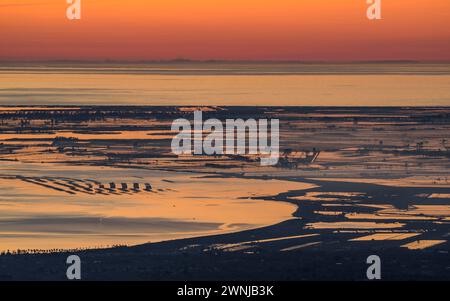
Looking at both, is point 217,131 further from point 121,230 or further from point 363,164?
point 121,230

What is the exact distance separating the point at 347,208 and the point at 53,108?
94.0 ft

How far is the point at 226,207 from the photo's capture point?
65.3 ft

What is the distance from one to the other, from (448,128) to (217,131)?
22.9 ft

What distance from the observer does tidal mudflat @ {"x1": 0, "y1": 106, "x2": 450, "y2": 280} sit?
15.4 metres

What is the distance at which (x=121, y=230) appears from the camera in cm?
1786

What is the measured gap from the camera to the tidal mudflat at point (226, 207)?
50.5 ft

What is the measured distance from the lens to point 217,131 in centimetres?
3588

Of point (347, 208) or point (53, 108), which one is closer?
point (347, 208)
